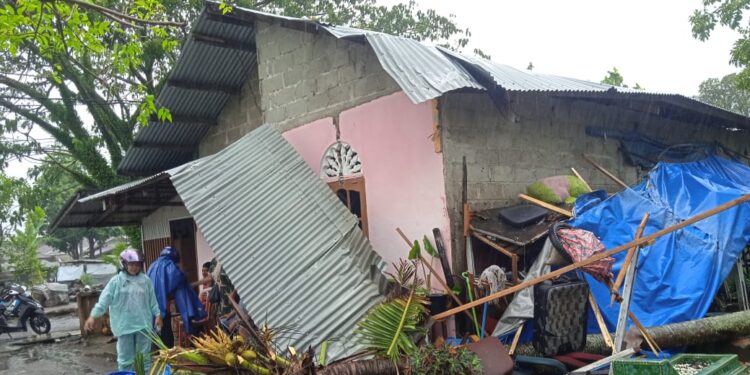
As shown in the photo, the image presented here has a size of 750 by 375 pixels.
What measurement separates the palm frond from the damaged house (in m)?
0.20

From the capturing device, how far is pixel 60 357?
33.2 ft

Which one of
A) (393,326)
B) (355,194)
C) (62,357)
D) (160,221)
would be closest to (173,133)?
(160,221)

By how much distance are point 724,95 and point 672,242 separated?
34606mm

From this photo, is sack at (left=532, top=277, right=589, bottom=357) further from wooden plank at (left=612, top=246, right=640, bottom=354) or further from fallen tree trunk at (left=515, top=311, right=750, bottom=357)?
wooden plank at (left=612, top=246, right=640, bottom=354)

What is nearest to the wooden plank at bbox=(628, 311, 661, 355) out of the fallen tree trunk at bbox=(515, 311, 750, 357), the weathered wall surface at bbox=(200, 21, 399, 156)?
the fallen tree trunk at bbox=(515, 311, 750, 357)

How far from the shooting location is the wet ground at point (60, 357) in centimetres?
884

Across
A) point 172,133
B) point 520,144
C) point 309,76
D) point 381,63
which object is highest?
point 309,76

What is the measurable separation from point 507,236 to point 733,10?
10514 mm

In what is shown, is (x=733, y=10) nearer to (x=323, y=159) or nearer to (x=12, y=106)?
(x=323, y=159)

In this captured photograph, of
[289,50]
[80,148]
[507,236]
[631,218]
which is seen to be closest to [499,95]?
[507,236]

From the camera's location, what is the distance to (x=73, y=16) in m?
5.80

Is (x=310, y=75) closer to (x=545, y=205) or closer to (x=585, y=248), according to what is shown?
(x=545, y=205)

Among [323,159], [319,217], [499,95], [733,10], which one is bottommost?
[319,217]

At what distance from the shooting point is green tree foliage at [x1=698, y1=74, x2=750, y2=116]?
109 feet
